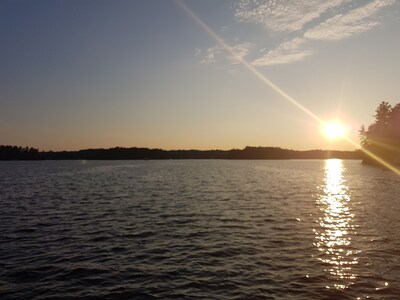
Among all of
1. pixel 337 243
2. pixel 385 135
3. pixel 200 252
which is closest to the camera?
pixel 200 252

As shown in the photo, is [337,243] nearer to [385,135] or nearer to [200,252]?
[200,252]

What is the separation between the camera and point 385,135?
548 ft

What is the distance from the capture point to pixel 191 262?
23.0m

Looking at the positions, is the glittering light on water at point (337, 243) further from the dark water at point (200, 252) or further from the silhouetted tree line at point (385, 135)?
the silhouetted tree line at point (385, 135)

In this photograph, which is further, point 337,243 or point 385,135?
point 385,135

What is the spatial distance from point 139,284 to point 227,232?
13.9m

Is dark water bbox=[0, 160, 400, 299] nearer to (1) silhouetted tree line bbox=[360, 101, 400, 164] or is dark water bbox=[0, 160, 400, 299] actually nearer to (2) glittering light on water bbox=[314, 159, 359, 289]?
(2) glittering light on water bbox=[314, 159, 359, 289]

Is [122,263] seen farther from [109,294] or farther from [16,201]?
[16,201]

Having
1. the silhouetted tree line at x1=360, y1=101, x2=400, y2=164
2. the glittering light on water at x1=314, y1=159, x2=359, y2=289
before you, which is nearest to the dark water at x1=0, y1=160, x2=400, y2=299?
the glittering light on water at x1=314, y1=159, x2=359, y2=289

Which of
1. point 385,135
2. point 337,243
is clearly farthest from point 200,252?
point 385,135

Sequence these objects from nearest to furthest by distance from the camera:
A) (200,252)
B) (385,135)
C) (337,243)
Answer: (200,252) < (337,243) < (385,135)

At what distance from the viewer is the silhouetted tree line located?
156 meters

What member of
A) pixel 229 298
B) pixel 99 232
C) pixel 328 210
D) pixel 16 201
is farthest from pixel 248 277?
pixel 16 201

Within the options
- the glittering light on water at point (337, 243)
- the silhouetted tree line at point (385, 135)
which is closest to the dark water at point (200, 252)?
the glittering light on water at point (337, 243)
